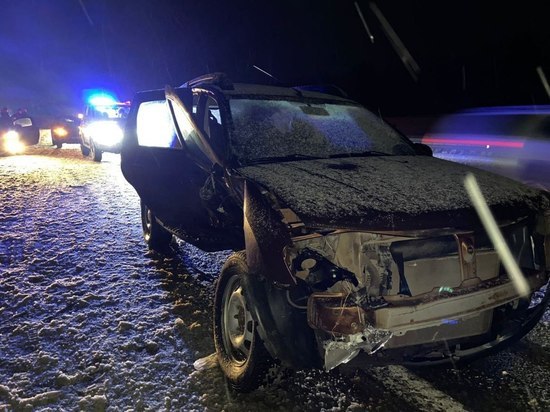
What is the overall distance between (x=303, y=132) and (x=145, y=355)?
205cm

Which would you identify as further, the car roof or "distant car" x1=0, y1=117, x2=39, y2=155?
"distant car" x1=0, y1=117, x2=39, y2=155

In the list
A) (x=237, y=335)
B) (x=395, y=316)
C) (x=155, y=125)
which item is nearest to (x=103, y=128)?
(x=155, y=125)

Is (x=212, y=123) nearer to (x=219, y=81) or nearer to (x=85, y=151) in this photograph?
(x=219, y=81)

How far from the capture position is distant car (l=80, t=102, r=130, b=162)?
13.5m

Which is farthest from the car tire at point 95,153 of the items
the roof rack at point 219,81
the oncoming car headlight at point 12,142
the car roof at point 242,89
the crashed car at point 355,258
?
the crashed car at point 355,258

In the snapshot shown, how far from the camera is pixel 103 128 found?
530 inches

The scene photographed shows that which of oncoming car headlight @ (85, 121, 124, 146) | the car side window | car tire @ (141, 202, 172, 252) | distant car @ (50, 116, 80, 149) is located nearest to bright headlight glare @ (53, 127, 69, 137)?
distant car @ (50, 116, 80, 149)

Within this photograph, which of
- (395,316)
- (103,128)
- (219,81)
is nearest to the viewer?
(395,316)

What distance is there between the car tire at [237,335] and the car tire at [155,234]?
228cm

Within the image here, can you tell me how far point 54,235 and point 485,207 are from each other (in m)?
5.32

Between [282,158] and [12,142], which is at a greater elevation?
[282,158]

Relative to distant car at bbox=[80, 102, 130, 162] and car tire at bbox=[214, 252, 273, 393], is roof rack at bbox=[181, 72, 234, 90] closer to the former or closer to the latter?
car tire at bbox=[214, 252, 273, 393]

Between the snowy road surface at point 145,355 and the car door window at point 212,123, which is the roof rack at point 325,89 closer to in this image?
the car door window at point 212,123

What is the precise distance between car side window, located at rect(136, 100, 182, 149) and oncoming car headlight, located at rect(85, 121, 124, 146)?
9.50 m
